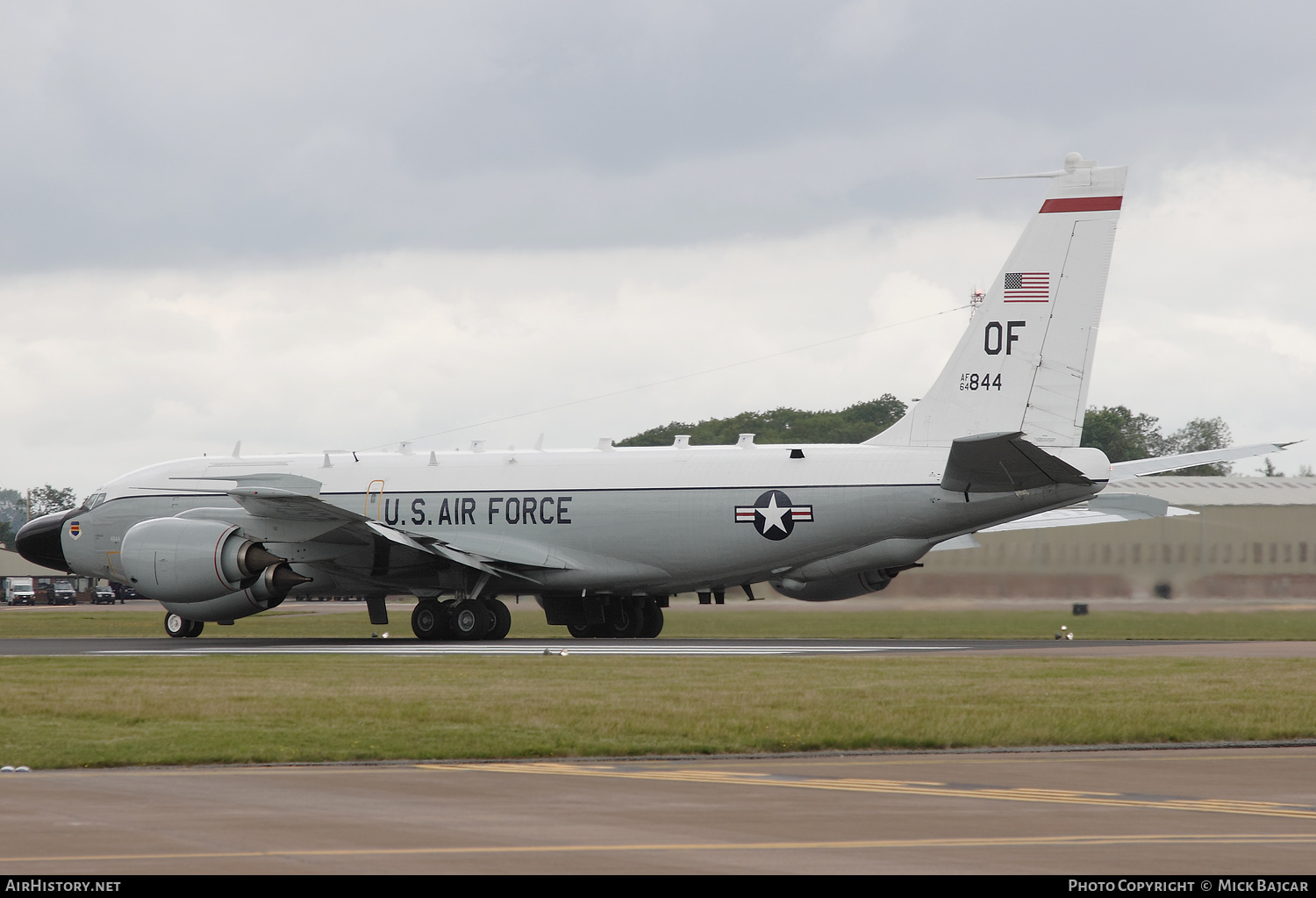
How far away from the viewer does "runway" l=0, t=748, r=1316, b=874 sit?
8609 mm

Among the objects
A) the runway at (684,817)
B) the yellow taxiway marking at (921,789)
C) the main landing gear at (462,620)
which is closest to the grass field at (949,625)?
Answer: the main landing gear at (462,620)

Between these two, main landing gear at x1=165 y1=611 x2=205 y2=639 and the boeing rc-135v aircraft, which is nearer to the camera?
the boeing rc-135v aircraft

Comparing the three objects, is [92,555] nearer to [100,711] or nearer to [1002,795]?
[100,711]

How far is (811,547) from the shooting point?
110 ft

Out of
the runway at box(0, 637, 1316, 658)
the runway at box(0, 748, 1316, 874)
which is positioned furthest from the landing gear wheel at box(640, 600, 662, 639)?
the runway at box(0, 748, 1316, 874)

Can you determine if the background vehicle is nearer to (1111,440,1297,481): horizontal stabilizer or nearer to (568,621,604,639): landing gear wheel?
(568,621,604,639): landing gear wheel

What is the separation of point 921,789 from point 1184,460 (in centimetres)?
2175

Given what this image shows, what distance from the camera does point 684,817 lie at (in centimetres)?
1036

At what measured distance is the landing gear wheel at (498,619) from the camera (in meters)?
35.8

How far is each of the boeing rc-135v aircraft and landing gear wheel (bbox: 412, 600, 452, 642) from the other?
68 millimetres

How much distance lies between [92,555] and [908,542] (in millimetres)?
20705

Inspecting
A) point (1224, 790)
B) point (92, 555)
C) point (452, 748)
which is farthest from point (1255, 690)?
point (92, 555)
